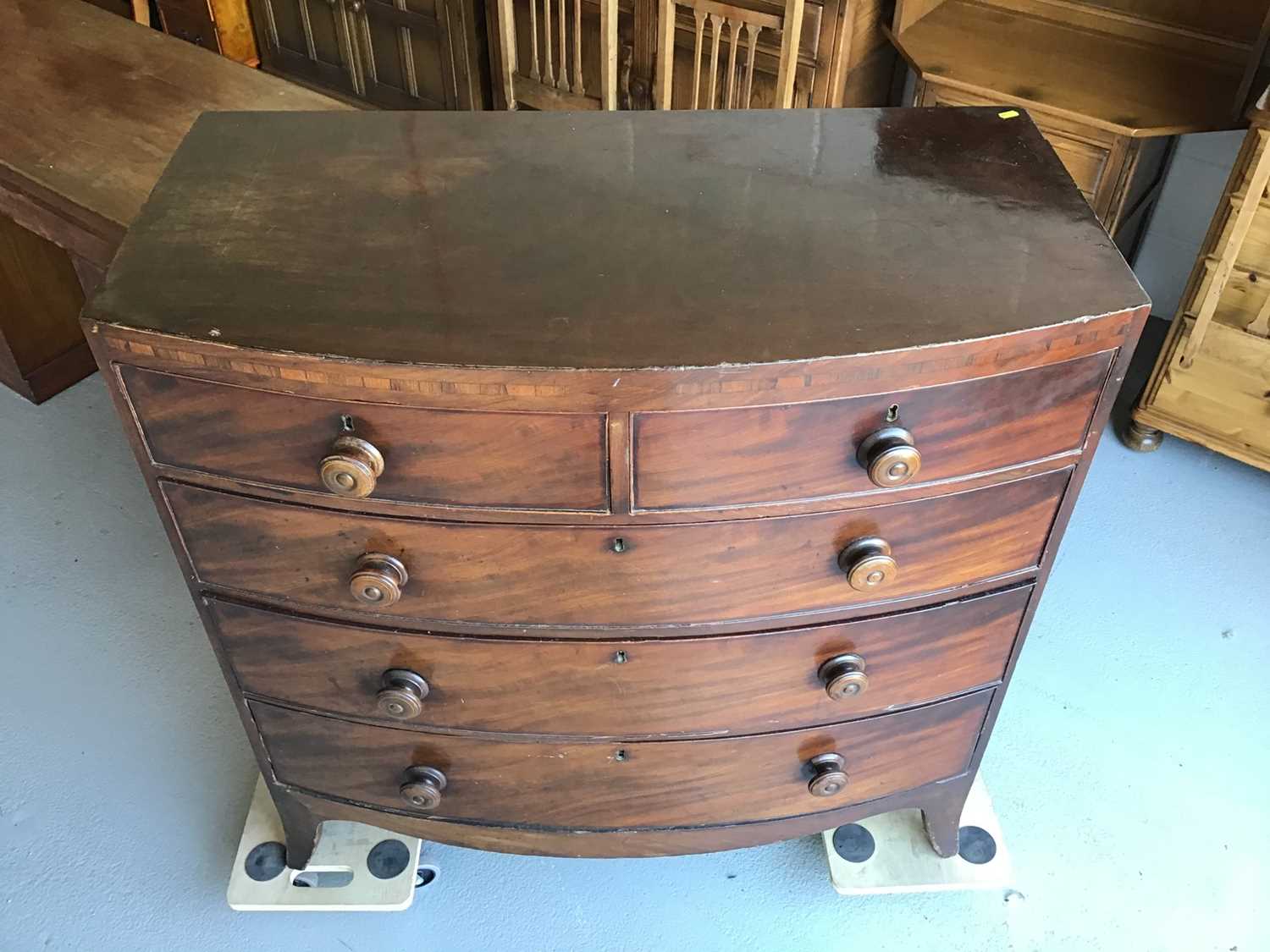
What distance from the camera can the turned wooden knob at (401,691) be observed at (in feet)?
3.92

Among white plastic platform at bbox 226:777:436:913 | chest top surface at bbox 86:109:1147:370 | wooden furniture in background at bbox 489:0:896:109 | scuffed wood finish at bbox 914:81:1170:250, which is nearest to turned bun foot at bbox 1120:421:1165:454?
scuffed wood finish at bbox 914:81:1170:250

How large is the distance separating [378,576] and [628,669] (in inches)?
11.2

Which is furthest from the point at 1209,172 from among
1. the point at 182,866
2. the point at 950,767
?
the point at 182,866

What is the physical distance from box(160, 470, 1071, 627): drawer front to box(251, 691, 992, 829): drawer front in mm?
218

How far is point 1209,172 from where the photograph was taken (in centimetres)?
228

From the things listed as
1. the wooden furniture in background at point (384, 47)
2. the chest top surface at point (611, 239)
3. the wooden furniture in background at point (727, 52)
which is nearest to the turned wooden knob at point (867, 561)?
the chest top surface at point (611, 239)

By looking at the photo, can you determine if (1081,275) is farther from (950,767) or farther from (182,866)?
(182,866)

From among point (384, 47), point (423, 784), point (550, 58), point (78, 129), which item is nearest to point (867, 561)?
point (423, 784)

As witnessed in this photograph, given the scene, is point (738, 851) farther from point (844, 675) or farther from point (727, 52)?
point (727, 52)

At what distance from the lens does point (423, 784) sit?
1.31 meters

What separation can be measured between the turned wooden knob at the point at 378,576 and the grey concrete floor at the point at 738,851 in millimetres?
694

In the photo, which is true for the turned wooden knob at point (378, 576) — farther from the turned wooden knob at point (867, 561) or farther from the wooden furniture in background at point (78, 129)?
the wooden furniture in background at point (78, 129)

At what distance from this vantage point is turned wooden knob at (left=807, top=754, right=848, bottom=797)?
1302 mm

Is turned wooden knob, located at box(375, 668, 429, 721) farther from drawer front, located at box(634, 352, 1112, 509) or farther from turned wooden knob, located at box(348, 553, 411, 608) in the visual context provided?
drawer front, located at box(634, 352, 1112, 509)
